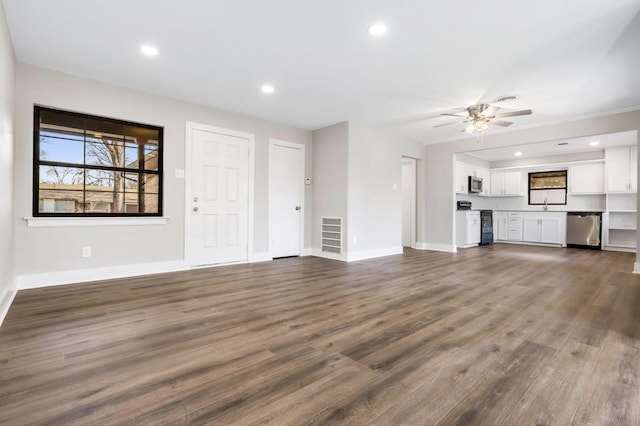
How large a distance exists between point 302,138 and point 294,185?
0.92 m

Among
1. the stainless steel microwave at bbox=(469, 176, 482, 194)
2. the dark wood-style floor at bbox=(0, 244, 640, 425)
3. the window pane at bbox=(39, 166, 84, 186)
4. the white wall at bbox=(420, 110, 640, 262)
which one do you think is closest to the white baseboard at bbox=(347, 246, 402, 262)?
the white wall at bbox=(420, 110, 640, 262)

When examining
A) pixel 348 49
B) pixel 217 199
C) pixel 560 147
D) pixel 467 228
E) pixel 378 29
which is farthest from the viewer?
pixel 467 228

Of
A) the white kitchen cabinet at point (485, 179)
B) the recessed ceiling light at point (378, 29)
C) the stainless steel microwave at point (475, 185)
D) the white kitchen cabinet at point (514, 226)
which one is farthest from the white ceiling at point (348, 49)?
the white kitchen cabinet at point (514, 226)

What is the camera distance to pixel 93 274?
3664 mm

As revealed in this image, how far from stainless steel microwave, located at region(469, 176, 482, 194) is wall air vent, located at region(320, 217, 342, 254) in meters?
4.37

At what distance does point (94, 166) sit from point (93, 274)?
1.31m

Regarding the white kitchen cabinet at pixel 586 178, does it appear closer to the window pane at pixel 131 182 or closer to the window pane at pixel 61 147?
the window pane at pixel 131 182

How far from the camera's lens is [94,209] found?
3.73 m

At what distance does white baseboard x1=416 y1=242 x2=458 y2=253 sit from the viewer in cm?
657

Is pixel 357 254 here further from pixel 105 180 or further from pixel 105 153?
pixel 105 153

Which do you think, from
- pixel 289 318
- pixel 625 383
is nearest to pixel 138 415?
pixel 289 318

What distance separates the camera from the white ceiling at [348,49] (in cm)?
238

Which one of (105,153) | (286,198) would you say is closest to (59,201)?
(105,153)

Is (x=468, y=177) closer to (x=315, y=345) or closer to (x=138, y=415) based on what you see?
(x=315, y=345)
